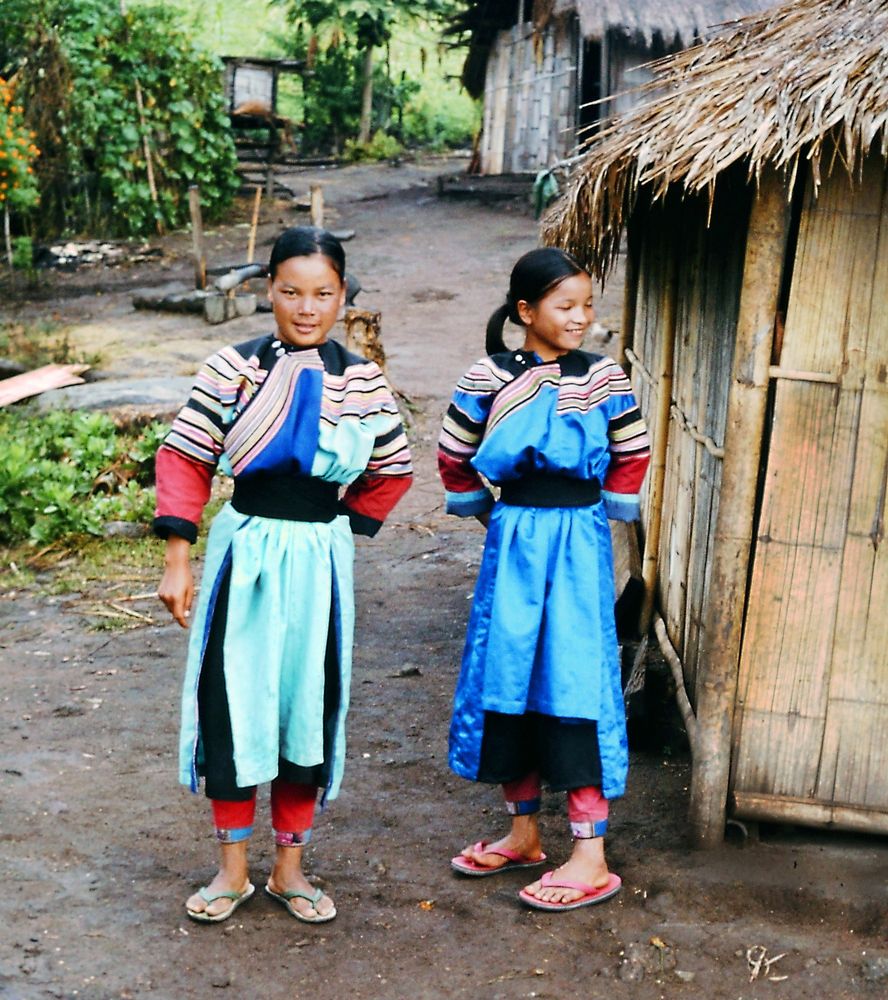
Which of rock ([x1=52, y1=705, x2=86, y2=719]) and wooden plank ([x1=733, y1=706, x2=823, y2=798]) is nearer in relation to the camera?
wooden plank ([x1=733, y1=706, x2=823, y2=798])

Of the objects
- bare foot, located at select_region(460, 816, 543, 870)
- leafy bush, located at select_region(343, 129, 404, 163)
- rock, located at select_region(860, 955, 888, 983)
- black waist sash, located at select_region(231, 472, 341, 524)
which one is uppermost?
leafy bush, located at select_region(343, 129, 404, 163)

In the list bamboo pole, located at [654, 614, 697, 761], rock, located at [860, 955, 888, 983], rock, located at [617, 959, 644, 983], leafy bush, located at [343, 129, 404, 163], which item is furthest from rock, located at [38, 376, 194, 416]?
leafy bush, located at [343, 129, 404, 163]

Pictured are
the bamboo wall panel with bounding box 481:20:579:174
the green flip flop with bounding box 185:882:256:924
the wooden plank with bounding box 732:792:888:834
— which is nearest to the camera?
the green flip flop with bounding box 185:882:256:924

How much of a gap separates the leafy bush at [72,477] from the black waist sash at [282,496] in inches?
156

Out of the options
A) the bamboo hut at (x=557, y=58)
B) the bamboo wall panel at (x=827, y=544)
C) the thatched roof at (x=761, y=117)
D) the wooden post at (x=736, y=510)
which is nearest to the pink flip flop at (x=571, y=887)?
the wooden post at (x=736, y=510)

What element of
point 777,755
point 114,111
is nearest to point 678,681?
point 777,755

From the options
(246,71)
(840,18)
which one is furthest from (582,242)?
(246,71)

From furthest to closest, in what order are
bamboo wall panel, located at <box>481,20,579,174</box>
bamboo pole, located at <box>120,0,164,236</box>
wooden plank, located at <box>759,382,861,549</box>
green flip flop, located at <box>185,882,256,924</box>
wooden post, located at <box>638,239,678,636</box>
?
1. bamboo wall panel, located at <box>481,20,579,174</box>
2. bamboo pole, located at <box>120,0,164,236</box>
3. wooden post, located at <box>638,239,678,636</box>
4. wooden plank, located at <box>759,382,861,549</box>
5. green flip flop, located at <box>185,882,256,924</box>

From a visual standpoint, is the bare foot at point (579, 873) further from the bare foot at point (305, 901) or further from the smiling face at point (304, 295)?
the smiling face at point (304, 295)

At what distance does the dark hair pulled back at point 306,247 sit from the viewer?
2.95 m

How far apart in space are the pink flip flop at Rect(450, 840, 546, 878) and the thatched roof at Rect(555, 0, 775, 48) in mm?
13451

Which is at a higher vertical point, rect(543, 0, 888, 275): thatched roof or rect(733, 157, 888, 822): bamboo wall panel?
rect(543, 0, 888, 275): thatched roof

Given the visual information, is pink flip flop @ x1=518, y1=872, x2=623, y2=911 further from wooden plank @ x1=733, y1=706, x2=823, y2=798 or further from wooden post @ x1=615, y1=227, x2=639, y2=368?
wooden post @ x1=615, y1=227, x2=639, y2=368

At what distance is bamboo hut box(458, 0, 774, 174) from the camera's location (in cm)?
1515
